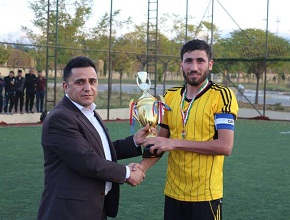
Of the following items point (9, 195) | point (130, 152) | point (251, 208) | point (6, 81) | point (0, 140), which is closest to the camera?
point (130, 152)

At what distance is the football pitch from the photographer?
6.59 m

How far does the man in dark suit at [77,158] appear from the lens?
3143mm

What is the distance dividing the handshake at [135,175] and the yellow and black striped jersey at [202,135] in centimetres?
26

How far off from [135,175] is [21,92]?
15.2 metres

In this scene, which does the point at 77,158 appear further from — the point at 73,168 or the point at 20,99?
the point at 20,99

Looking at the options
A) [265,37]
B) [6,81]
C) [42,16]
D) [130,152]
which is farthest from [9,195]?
[265,37]

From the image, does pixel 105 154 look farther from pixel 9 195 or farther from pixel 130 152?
pixel 9 195

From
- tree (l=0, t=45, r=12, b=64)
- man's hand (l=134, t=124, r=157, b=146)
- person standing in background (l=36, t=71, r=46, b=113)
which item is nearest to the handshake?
man's hand (l=134, t=124, r=157, b=146)

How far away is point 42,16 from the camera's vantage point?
18.7 meters

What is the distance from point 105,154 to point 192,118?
614 mm

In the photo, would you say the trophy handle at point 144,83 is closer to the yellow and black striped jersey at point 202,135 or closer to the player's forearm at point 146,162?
the yellow and black striped jersey at point 202,135

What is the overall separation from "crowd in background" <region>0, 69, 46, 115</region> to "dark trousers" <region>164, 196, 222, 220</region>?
1455 centimetres

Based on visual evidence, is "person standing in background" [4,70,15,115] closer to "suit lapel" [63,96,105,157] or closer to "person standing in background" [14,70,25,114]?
"person standing in background" [14,70,25,114]

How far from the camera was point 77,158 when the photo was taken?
3.11 metres
